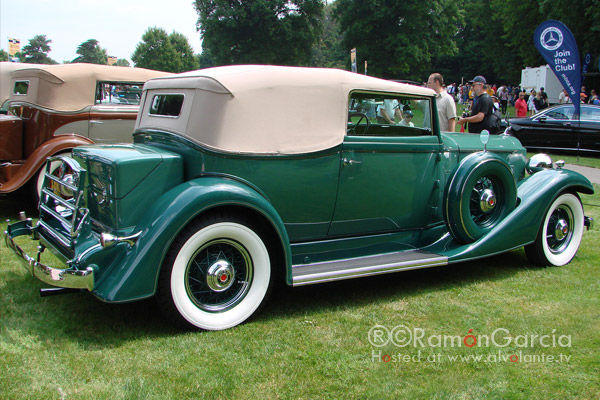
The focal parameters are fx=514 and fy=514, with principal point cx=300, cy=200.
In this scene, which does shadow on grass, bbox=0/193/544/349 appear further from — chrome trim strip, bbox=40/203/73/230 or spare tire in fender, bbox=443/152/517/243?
chrome trim strip, bbox=40/203/73/230

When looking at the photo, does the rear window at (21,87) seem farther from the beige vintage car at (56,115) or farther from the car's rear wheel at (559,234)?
the car's rear wheel at (559,234)

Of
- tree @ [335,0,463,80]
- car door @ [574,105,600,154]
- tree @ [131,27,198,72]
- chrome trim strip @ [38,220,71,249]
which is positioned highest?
tree @ [131,27,198,72]

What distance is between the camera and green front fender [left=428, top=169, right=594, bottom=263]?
4293 mm

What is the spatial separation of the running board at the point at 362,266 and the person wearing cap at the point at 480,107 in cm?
323

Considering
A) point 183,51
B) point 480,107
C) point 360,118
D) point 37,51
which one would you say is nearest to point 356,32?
point 480,107

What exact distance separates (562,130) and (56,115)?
11574 millimetres

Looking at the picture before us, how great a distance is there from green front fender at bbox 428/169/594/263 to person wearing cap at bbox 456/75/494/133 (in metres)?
2.00

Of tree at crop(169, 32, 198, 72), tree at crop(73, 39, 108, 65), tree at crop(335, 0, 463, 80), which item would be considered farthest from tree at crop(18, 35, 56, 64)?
tree at crop(335, 0, 463, 80)

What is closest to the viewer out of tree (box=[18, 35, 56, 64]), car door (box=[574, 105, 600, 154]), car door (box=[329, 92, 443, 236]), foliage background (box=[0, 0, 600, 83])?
car door (box=[329, 92, 443, 236])

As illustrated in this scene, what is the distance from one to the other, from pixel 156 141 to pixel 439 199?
2425mm

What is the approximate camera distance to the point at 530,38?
31.7 m

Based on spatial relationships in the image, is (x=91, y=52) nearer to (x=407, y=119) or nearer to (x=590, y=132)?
(x=590, y=132)

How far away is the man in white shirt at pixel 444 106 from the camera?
633cm

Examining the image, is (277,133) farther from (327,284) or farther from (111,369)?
(111,369)
